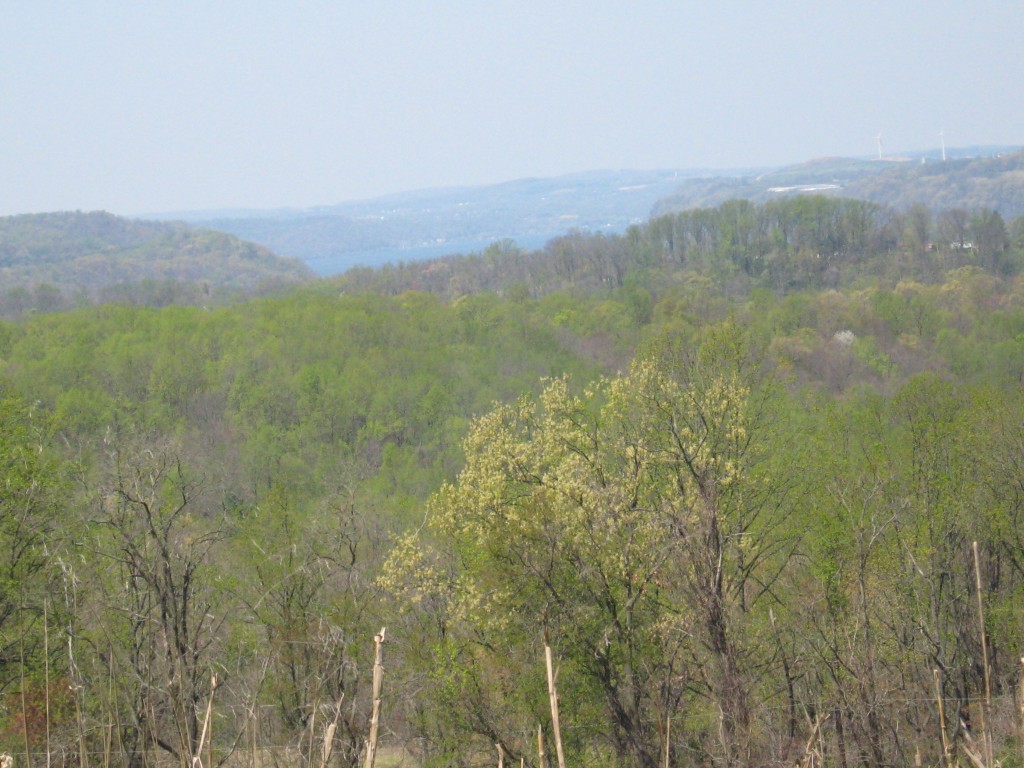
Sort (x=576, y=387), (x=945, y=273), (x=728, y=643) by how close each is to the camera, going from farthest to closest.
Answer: (x=945, y=273), (x=576, y=387), (x=728, y=643)

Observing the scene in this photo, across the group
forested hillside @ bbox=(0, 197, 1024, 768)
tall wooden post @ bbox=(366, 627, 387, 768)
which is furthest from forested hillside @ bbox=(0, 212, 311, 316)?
tall wooden post @ bbox=(366, 627, 387, 768)

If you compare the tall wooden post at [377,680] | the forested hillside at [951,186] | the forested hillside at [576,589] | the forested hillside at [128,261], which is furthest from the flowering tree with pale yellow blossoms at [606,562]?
the forested hillside at [951,186]

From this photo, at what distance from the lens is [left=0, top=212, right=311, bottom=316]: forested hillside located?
299ft

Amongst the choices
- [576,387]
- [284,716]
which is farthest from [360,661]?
[576,387]

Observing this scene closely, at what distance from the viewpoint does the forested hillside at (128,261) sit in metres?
91.2

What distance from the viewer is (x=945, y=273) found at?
7744 cm

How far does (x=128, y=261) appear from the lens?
4877 inches

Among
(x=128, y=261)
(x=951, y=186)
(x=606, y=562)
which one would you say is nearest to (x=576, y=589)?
(x=606, y=562)

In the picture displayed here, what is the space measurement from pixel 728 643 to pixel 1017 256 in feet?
280

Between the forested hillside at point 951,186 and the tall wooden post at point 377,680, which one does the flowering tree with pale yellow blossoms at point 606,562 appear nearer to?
the tall wooden post at point 377,680

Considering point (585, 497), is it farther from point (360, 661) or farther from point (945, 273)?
point (945, 273)

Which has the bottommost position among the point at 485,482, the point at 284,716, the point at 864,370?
the point at 864,370

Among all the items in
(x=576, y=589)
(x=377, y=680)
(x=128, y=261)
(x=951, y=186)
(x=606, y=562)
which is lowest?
(x=576, y=589)

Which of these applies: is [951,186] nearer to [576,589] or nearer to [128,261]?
[128,261]
